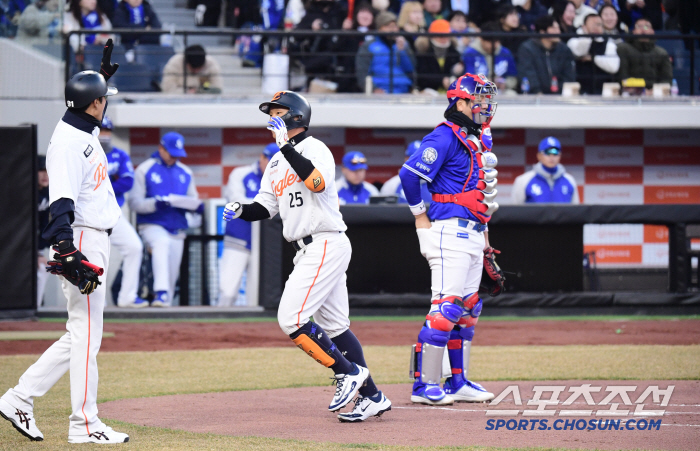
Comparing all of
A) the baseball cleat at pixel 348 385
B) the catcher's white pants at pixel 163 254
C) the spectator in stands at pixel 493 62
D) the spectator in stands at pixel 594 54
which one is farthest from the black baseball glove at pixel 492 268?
the spectator in stands at pixel 594 54

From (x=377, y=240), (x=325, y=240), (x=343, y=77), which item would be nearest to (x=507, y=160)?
(x=343, y=77)

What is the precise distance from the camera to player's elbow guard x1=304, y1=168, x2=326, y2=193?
17.4ft

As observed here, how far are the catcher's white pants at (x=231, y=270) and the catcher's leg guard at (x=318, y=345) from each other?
22.3 ft

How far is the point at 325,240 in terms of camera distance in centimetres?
558

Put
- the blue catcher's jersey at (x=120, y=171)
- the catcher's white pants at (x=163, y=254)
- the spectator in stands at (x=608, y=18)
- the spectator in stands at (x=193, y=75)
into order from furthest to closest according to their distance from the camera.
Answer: the spectator in stands at (x=608, y=18) → the spectator in stands at (x=193, y=75) → the catcher's white pants at (x=163, y=254) → the blue catcher's jersey at (x=120, y=171)

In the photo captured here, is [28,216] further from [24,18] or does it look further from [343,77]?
[343,77]

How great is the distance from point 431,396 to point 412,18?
9.76 metres

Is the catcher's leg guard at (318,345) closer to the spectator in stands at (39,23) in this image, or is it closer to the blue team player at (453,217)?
the blue team player at (453,217)

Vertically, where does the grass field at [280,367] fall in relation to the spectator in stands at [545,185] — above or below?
below

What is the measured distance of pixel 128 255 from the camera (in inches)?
454

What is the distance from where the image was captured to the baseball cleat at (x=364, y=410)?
5.62 m

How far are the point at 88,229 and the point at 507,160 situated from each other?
10.9m

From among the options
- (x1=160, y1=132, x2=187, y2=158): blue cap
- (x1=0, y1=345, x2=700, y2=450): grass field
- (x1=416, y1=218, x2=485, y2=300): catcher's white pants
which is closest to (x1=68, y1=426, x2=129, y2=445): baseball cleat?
(x1=0, y1=345, x2=700, y2=450): grass field

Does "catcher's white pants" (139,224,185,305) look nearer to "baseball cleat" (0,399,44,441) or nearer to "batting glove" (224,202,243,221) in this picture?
"batting glove" (224,202,243,221)
